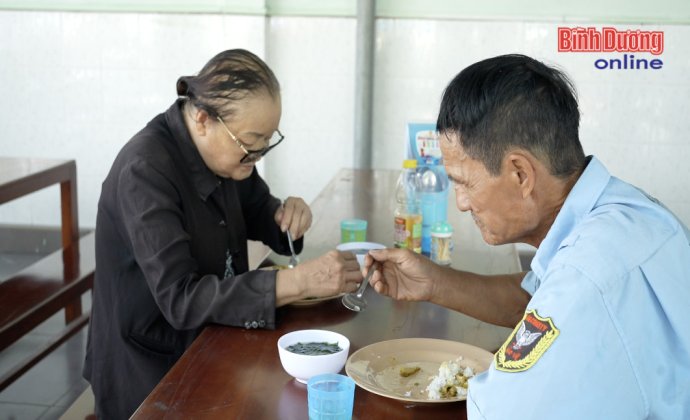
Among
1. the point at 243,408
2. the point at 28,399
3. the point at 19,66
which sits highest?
the point at 19,66

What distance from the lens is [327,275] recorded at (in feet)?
6.18

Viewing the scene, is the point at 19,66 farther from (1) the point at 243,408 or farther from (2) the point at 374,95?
(1) the point at 243,408

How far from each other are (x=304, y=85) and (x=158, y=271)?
3151mm

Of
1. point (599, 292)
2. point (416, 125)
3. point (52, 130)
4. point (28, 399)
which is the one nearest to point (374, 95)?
point (416, 125)

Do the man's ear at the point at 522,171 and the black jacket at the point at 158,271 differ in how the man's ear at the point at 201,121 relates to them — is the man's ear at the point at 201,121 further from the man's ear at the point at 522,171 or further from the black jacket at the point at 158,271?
the man's ear at the point at 522,171

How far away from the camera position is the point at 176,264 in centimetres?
186

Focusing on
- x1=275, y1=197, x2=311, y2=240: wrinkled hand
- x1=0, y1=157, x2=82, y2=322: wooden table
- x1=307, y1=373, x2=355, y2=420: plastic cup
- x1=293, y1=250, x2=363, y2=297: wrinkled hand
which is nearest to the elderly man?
x1=307, y1=373, x2=355, y2=420: plastic cup

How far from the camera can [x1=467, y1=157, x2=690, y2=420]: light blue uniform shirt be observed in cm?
109

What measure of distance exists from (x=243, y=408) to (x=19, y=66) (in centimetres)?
422

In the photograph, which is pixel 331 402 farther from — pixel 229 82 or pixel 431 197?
pixel 431 197

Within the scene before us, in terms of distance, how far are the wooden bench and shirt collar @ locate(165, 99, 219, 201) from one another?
1.20 meters

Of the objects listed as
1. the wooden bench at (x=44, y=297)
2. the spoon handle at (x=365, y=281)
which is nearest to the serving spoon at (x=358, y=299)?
the spoon handle at (x=365, y=281)

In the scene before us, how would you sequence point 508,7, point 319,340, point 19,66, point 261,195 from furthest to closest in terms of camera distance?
1. point 19,66
2. point 508,7
3. point 261,195
4. point 319,340

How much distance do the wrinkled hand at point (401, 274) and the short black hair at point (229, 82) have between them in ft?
1.73
